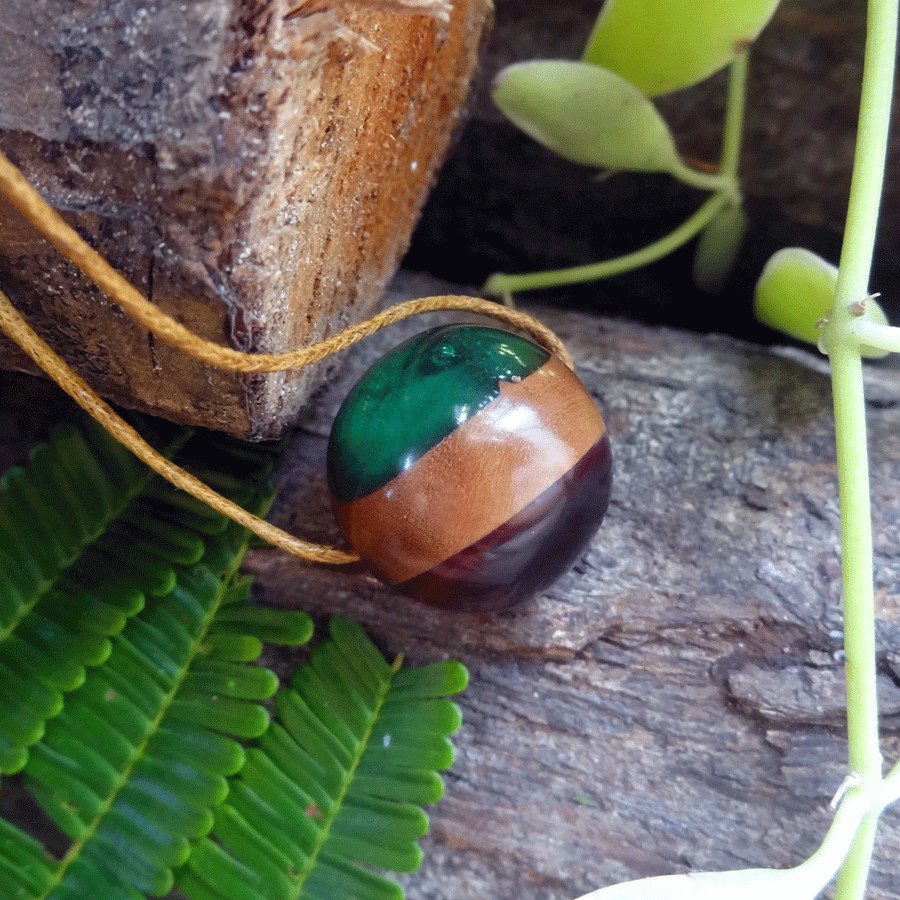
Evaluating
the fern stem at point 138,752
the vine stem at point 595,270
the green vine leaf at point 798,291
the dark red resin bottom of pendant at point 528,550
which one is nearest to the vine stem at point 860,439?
the green vine leaf at point 798,291

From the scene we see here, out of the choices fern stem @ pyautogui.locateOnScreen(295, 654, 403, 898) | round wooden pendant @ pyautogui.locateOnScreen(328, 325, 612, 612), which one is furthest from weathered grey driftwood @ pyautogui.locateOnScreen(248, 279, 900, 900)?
round wooden pendant @ pyautogui.locateOnScreen(328, 325, 612, 612)

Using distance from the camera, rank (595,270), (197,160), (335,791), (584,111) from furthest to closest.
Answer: (595,270)
(584,111)
(335,791)
(197,160)

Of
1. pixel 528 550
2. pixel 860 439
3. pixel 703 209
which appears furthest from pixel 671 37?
pixel 528 550

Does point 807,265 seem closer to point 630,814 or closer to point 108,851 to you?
point 630,814

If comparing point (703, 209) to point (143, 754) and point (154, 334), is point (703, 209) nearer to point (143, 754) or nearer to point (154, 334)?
point (154, 334)

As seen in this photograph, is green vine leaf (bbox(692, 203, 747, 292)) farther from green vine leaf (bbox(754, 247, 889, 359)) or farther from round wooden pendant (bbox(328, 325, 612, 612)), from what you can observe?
round wooden pendant (bbox(328, 325, 612, 612))

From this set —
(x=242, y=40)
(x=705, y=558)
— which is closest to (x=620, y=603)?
(x=705, y=558)
